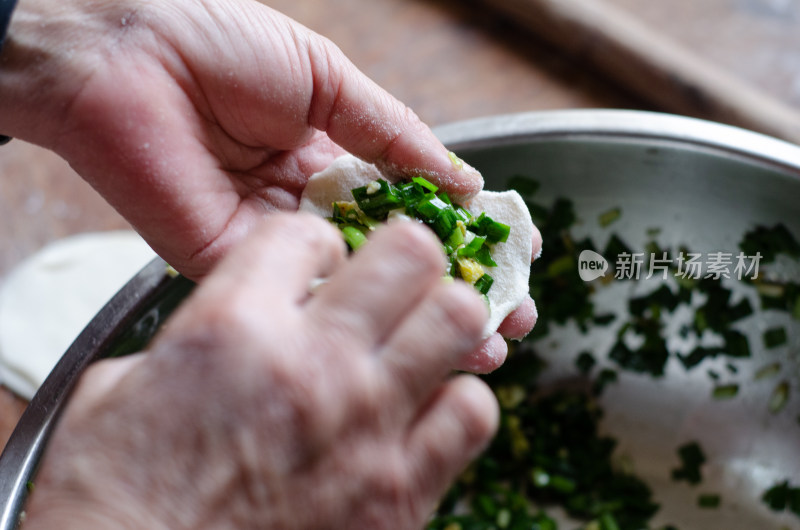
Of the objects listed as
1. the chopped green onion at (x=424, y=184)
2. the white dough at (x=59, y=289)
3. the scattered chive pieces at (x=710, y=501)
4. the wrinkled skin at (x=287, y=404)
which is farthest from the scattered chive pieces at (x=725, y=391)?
the white dough at (x=59, y=289)

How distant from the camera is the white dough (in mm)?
1483

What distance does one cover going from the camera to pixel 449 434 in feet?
2.12

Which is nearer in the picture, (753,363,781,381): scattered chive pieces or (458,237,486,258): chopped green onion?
(458,237,486,258): chopped green onion

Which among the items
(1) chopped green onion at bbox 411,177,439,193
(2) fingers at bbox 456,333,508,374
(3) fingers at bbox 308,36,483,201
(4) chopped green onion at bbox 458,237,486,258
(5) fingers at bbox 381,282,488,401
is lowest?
(5) fingers at bbox 381,282,488,401

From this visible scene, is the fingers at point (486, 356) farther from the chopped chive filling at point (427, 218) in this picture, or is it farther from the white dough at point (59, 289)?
the white dough at point (59, 289)

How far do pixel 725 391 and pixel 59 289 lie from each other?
1597mm

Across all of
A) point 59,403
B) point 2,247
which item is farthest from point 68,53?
point 2,247

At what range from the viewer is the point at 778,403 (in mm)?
1460

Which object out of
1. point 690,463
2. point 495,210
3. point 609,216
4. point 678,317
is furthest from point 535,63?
point 690,463

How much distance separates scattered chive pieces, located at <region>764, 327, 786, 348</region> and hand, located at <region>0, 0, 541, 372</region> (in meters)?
0.71

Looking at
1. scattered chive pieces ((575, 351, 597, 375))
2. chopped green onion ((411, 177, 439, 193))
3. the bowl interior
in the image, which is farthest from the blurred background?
chopped green onion ((411, 177, 439, 193))

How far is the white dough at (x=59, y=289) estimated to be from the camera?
1.48 meters

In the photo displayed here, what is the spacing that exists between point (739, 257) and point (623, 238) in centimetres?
24

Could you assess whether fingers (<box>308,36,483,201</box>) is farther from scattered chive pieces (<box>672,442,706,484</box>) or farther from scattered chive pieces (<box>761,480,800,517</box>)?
scattered chive pieces (<box>761,480,800,517</box>)
